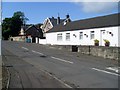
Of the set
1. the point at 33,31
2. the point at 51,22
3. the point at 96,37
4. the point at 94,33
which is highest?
the point at 51,22

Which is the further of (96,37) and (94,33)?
(94,33)

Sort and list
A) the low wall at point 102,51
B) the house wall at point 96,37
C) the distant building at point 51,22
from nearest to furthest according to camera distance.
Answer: the low wall at point 102,51, the house wall at point 96,37, the distant building at point 51,22

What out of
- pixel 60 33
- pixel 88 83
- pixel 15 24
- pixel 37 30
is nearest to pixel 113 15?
pixel 60 33

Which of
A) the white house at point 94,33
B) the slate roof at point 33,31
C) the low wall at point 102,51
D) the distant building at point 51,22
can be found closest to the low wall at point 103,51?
the low wall at point 102,51

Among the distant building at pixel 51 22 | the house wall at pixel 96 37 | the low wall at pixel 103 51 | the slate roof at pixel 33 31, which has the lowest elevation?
the low wall at pixel 103 51

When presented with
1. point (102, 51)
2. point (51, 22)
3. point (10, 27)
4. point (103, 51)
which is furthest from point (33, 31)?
point (103, 51)

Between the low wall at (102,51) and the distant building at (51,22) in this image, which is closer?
the low wall at (102,51)

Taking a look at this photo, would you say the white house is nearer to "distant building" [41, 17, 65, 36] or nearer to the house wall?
the house wall

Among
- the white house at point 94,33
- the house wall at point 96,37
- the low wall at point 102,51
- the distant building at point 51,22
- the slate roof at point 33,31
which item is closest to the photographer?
the low wall at point 102,51

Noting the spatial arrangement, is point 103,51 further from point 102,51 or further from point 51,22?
point 51,22

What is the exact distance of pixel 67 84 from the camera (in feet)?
43.4

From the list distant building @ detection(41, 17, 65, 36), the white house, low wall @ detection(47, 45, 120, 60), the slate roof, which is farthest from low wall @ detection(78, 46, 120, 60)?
the slate roof

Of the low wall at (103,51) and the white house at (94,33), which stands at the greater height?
the white house at (94,33)

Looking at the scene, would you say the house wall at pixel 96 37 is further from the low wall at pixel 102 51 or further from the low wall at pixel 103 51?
the low wall at pixel 103 51
